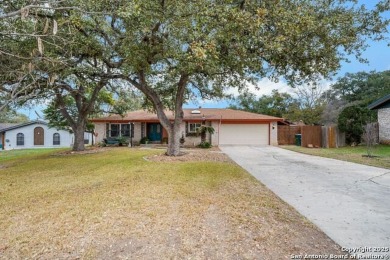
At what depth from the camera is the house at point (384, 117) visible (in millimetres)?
19078

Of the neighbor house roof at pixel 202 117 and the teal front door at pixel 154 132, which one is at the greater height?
the neighbor house roof at pixel 202 117

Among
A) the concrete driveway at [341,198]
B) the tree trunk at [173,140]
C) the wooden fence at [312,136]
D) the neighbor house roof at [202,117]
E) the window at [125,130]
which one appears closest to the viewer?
the concrete driveway at [341,198]

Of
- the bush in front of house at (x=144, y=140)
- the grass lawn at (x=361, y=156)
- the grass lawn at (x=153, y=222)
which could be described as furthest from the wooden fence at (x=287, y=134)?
the grass lawn at (x=153, y=222)

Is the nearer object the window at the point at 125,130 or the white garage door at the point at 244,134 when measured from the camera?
the white garage door at the point at 244,134

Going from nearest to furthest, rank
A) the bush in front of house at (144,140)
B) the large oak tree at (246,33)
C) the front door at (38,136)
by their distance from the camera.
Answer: the large oak tree at (246,33) → the bush in front of house at (144,140) → the front door at (38,136)

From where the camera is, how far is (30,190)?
22.7 feet

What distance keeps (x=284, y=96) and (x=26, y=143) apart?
32795 mm

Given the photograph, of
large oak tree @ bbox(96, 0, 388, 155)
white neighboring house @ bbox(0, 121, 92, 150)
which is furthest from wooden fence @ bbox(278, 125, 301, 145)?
white neighboring house @ bbox(0, 121, 92, 150)

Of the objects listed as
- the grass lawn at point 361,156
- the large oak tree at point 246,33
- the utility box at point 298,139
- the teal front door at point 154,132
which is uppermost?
the large oak tree at point 246,33

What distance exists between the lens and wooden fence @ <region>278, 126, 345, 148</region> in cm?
1983

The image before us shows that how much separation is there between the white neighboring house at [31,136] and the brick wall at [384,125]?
99.5 ft

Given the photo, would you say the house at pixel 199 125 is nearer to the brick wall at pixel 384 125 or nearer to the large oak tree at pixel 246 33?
the brick wall at pixel 384 125

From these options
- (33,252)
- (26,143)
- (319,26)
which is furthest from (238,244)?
(26,143)

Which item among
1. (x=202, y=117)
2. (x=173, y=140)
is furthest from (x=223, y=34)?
(x=202, y=117)
